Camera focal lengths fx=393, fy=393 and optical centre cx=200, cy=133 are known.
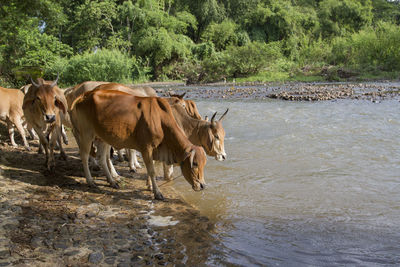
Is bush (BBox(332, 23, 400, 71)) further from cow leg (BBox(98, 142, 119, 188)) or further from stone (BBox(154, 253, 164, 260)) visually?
stone (BBox(154, 253, 164, 260))

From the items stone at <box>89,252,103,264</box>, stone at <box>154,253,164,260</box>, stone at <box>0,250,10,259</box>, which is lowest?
stone at <box>154,253,164,260</box>

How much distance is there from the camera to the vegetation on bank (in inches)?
1446

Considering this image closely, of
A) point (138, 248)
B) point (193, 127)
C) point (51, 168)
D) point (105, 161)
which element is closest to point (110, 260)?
point (138, 248)

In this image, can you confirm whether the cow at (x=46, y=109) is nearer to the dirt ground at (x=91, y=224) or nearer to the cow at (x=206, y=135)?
the dirt ground at (x=91, y=224)

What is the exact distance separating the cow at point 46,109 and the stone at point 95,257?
3.36m

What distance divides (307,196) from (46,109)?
4623 millimetres

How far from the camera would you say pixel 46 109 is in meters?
6.70

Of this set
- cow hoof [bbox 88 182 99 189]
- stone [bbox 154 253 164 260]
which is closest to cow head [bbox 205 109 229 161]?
cow hoof [bbox 88 182 99 189]

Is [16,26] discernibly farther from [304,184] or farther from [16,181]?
[304,184]

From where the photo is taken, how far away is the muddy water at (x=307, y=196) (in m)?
4.46

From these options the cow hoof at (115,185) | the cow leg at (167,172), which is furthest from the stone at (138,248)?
the cow leg at (167,172)

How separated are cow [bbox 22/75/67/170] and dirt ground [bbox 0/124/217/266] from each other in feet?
1.77

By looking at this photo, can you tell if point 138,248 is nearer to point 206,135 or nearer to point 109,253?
point 109,253

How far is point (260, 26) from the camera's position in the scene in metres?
59.2
